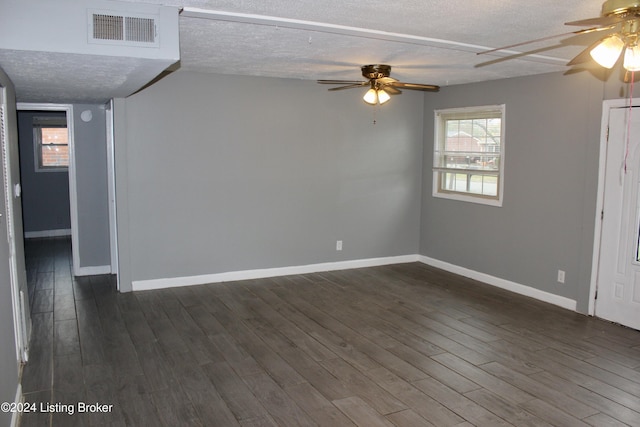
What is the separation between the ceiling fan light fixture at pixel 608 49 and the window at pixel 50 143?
869 centimetres

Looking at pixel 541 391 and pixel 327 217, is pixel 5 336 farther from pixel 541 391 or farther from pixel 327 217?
pixel 327 217

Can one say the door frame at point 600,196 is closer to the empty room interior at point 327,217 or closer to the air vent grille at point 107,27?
the empty room interior at point 327,217

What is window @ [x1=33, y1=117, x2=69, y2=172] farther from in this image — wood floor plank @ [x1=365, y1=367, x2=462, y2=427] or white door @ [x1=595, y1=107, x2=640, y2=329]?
white door @ [x1=595, y1=107, x2=640, y2=329]

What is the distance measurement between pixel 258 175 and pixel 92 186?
213cm

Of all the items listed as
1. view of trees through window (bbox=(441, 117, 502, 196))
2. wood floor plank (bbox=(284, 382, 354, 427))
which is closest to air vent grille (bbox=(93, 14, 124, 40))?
wood floor plank (bbox=(284, 382, 354, 427))

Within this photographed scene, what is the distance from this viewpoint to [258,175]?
6.00m

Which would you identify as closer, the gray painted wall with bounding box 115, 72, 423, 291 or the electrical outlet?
the electrical outlet

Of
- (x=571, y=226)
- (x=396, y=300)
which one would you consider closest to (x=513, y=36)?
(x=571, y=226)

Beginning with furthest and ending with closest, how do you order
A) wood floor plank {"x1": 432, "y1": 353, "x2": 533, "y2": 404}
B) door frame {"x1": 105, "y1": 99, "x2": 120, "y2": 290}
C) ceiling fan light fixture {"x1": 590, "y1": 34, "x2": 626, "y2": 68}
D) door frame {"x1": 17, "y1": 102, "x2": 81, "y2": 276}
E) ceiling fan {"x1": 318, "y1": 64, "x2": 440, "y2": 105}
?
door frame {"x1": 17, "y1": 102, "x2": 81, "y2": 276}
door frame {"x1": 105, "y1": 99, "x2": 120, "y2": 290}
ceiling fan {"x1": 318, "y1": 64, "x2": 440, "y2": 105}
wood floor plank {"x1": 432, "y1": 353, "x2": 533, "y2": 404}
ceiling fan light fixture {"x1": 590, "y1": 34, "x2": 626, "y2": 68}

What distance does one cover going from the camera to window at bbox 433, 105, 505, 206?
586 cm

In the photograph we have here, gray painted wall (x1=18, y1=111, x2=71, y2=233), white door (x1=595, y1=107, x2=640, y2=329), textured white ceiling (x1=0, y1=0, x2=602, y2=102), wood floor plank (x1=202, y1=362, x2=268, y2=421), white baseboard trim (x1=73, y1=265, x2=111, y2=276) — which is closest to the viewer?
textured white ceiling (x1=0, y1=0, x2=602, y2=102)

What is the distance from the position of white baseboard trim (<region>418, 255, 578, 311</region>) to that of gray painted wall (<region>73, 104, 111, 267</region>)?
4249mm

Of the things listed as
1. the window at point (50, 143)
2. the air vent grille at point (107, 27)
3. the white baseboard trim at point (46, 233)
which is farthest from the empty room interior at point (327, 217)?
the window at point (50, 143)

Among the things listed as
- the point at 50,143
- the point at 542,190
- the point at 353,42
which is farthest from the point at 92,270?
the point at 542,190
